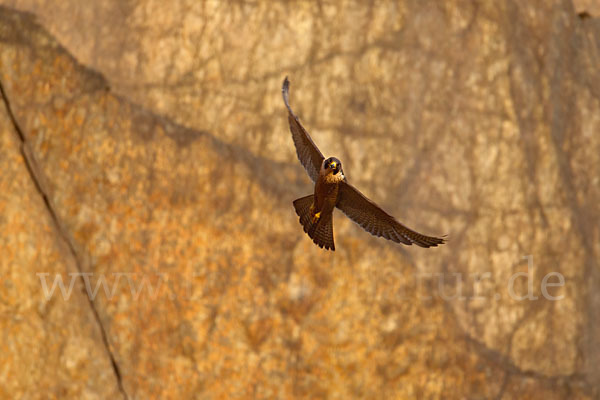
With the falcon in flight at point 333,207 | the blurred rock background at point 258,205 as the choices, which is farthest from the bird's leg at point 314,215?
the blurred rock background at point 258,205

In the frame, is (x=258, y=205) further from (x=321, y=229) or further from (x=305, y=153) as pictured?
(x=321, y=229)

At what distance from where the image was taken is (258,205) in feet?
7.95

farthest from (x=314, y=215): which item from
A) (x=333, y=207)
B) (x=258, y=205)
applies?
(x=258, y=205)

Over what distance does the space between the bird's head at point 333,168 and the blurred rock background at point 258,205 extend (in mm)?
1106

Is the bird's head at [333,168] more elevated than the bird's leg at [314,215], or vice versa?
the bird's head at [333,168]

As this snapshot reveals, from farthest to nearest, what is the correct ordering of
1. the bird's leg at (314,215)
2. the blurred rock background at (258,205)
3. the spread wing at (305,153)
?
the blurred rock background at (258,205) → the spread wing at (305,153) → the bird's leg at (314,215)

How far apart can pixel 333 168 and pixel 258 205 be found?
1174mm

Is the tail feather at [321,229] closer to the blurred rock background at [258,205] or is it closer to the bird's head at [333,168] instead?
the bird's head at [333,168]

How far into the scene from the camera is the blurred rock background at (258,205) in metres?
2.42

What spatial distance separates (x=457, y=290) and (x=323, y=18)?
101 cm

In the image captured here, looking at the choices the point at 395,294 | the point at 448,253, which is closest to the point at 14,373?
the point at 395,294

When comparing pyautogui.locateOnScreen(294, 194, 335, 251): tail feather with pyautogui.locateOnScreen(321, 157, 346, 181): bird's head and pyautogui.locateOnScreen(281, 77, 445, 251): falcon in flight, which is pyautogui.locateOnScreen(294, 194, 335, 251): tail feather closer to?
pyautogui.locateOnScreen(281, 77, 445, 251): falcon in flight

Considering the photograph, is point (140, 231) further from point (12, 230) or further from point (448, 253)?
point (448, 253)

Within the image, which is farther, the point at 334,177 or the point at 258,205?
the point at 258,205
